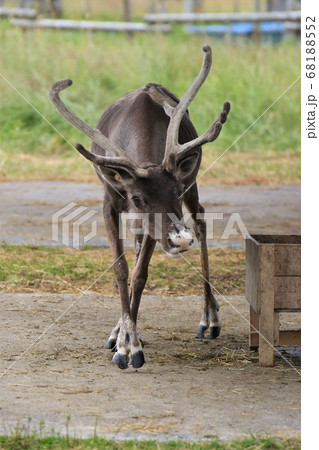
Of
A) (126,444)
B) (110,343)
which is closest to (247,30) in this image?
(110,343)

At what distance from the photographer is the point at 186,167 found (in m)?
6.34

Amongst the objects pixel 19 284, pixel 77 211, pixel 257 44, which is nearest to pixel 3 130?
pixel 77 211

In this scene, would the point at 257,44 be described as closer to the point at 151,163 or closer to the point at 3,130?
the point at 3,130

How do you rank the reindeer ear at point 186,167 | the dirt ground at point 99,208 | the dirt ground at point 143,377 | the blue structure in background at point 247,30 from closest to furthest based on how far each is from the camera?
the dirt ground at point 143,377, the reindeer ear at point 186,167, the dirt ground at point 99,208, the blue structure in background at point 247,30

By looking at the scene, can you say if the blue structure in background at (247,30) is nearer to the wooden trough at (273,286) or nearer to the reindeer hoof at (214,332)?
the reindeer hoof at (214,332)

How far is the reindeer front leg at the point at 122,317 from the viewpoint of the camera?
6395 millimetres

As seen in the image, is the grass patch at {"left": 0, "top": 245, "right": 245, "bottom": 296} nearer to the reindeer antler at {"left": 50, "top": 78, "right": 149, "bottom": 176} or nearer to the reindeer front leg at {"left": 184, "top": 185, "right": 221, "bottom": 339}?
the reindeer front leg at {"left": 184, "top": 185, "right": 221, "bottom": 339}

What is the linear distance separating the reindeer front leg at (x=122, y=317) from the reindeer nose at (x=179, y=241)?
2.79 feet

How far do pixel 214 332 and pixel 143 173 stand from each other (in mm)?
1649

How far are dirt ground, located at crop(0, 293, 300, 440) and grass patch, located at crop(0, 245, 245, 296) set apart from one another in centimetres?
34

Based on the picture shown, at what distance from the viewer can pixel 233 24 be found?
71.6 feet

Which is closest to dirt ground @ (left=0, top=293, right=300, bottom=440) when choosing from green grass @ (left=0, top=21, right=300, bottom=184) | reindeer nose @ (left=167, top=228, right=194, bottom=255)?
reindeer nose @ (left=167, top=228, right=194, bottom=255)

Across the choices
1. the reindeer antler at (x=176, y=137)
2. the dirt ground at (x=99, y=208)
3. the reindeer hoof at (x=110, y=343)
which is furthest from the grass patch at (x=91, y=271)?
the reindeer antler at (x=176, y=137)

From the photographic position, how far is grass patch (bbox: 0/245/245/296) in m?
8.47
